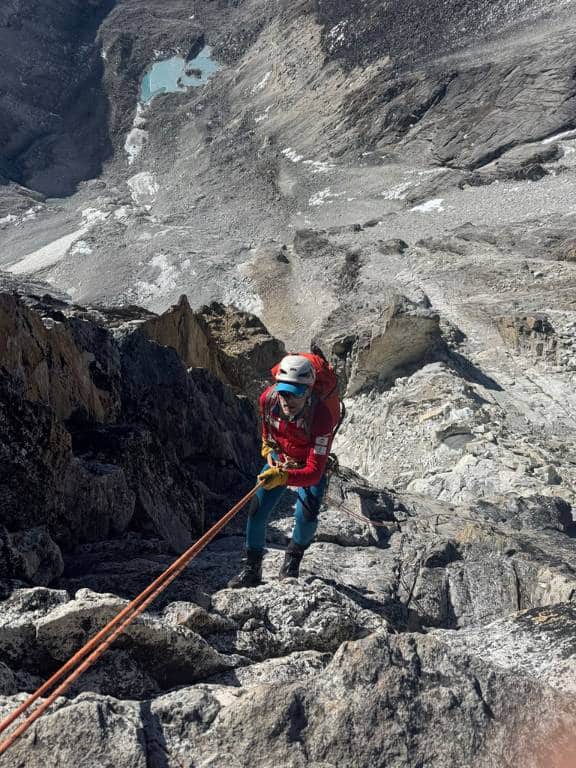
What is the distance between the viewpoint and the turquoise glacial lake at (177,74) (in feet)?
202

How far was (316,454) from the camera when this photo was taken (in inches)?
211

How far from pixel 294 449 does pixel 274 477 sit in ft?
1.17

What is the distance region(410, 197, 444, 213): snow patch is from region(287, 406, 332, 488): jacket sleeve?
31.3m

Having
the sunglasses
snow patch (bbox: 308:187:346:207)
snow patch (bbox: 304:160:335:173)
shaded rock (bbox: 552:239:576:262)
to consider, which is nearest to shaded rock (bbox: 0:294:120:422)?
the sunglasses

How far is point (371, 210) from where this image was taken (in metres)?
37.6

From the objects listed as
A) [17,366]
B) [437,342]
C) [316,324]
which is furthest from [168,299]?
[17,366]

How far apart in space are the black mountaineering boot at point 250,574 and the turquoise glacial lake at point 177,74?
62.8 meters

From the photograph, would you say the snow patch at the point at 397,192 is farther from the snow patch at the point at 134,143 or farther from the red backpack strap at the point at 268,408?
the red backpack strap at the point at 268,408

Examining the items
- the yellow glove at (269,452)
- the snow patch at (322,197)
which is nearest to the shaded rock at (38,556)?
the yellow glove at (269,452)

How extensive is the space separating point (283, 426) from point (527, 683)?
2659 mm

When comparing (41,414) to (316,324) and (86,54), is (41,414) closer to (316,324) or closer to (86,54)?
(316,324)

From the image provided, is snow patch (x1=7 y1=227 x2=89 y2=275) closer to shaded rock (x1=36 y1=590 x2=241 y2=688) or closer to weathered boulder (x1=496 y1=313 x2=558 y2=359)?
weathered boulder (x1=496 y1=313 x2=558 y2=359)

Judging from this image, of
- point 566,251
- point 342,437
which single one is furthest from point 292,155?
point 342,437

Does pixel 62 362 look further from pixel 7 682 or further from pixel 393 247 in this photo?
pixel 393 247
